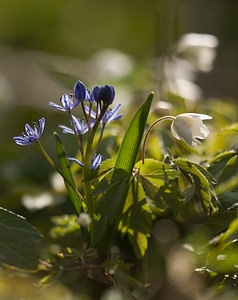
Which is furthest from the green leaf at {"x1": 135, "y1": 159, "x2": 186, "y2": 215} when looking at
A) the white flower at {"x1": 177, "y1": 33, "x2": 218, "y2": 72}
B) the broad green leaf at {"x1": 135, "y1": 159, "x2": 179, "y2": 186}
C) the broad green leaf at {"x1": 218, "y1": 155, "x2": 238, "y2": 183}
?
the white flower at {"x1": 177, "y1": 33, "x2": 218, "y2": 72}

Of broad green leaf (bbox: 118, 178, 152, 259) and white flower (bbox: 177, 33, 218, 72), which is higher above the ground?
white flower (bbox: 177, 33, 218, 72)

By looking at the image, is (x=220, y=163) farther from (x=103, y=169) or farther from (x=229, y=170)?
(x=103, y=169)

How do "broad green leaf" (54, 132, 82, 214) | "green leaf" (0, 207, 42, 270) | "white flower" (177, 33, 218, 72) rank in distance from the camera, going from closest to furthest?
"green leaf" (0, 207, 42, 270) < "broad green leaf" (54, 132, 82, 214) < "white flower" (177, 33, 218, 72)

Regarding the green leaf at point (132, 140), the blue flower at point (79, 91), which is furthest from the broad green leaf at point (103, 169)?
the blue flower at point (79, 91)

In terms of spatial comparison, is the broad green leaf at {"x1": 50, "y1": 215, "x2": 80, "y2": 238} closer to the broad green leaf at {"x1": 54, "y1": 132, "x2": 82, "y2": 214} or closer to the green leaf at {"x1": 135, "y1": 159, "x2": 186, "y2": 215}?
the broad green leaf at {"x1": 54, "y1": 132, "x2": 82, "y2": 214}

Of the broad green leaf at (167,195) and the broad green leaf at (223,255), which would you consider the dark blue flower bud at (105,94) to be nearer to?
the broad green leaf at (167,195)

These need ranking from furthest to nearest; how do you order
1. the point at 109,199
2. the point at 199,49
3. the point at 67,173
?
1. the point at 199,49
2. the point at 67,173
3. the point at 109,199

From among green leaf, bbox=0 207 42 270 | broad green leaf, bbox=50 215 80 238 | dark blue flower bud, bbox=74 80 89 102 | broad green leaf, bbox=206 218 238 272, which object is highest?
dark blue flower bud, bbox=74 80 89 102

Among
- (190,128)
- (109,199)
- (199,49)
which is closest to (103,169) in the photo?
(109,199)
